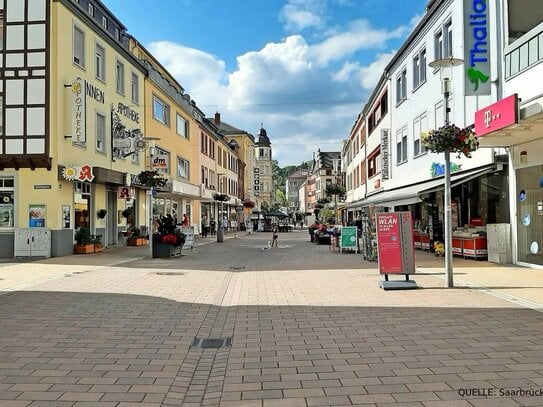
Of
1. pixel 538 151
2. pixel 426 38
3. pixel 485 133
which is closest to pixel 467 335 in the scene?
pixel 485 133

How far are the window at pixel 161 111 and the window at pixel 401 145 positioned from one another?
1457 centimetres

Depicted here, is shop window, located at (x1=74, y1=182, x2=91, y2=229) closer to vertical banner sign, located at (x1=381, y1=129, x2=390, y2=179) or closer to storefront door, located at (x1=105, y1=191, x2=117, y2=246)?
storefront door, located at (x1=105, y1=191, x2=117, y2=246)

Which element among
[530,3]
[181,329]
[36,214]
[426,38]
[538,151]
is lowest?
[181,329]

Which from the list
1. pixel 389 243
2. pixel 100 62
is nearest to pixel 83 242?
pixel 100 62

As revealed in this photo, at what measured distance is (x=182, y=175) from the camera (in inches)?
1524

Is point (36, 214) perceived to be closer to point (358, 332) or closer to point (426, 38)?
point (358, 332)

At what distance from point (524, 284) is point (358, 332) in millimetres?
5697

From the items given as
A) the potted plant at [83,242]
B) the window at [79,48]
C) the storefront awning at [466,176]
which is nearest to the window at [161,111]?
the window at [79,48]

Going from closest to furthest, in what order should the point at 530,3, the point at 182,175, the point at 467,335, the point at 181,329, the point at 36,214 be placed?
the point at 467,335 → the point at 181,329 → the point at 530,3 → the point at 36,214 → the point at 182,175

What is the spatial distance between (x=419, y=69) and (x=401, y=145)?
4743 millimetres

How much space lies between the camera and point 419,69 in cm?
2302

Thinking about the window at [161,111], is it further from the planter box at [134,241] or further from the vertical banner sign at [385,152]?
the vertical banner sign at [385,152]

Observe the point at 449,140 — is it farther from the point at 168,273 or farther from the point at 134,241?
the point at 134,241

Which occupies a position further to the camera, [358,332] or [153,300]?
[153,300]
